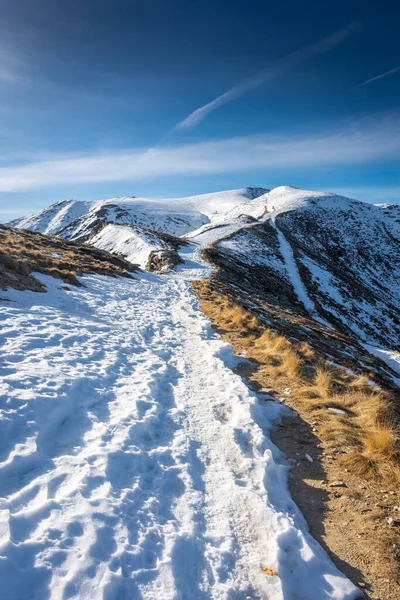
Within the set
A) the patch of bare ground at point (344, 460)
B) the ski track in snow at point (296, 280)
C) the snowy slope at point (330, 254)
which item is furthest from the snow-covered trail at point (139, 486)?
the snowy slope at point (330, 254)

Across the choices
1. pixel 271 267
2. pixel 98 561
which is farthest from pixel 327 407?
pixel 271 267

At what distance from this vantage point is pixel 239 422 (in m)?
6.00

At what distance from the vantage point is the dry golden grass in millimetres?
4977

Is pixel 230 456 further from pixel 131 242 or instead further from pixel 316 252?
pixel 316 252

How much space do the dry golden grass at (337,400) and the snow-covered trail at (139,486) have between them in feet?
3.69

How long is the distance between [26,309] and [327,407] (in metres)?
9.67

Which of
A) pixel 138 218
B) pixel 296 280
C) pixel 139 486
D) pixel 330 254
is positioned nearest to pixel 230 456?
pixel 139 486

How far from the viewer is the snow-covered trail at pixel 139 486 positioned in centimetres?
309

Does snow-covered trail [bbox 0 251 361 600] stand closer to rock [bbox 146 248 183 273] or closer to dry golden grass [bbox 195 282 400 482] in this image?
dry golden grass [bbox 195 282 400 482]

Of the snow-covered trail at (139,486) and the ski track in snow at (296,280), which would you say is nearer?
the snow-covered trail at (139,486)

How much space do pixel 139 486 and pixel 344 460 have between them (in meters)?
3.34

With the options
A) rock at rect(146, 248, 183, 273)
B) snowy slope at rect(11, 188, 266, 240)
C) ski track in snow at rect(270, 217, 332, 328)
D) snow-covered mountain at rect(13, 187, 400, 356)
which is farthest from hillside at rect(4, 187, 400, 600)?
snowy slope at rect(11, 188, 266, 240)

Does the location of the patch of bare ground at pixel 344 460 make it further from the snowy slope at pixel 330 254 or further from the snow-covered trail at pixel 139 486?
the snowy slope at pixel 330 254

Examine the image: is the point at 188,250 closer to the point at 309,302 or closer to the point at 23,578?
the point at 309,302
